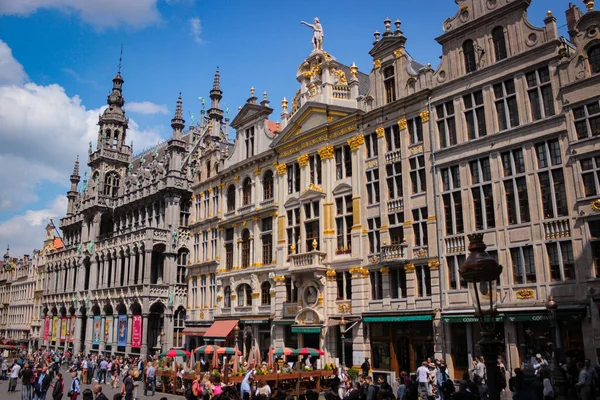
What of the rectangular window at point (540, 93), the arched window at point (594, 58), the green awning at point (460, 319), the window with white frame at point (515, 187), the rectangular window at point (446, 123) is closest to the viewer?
the arched window at point (594, 58)

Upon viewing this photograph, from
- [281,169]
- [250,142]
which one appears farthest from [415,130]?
[250,142]

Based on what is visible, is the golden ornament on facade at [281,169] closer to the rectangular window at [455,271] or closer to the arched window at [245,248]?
the arched window at [245,248]

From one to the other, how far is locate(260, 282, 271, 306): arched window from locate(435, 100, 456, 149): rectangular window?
17.5m

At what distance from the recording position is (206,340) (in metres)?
43.9

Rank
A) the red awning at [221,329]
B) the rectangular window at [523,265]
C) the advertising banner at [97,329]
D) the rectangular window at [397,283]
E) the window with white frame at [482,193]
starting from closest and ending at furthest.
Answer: the rectangular window at [523,265] → the window with white frame at [482,193] → the rectangular window at [397,283] → the red awning at [221,329] → the advertising banner at [97,329]

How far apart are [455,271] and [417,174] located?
240 inches

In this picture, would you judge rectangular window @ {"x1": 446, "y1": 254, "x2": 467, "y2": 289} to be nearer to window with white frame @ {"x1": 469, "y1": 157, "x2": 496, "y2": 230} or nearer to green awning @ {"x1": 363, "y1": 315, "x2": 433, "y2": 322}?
window with white frame @ {"x1": 469, "y1": 157, "x2": 496, "y2": 230}

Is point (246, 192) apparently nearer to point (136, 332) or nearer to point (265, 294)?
point (265, 294)

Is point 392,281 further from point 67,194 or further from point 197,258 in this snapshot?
point 67,194

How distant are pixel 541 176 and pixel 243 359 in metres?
25.2

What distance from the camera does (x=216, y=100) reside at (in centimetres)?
5747

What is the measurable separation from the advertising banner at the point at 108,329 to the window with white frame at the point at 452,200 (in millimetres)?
40685

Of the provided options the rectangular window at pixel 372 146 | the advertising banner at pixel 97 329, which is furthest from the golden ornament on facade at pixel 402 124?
the advertising banner at pixel 97 329

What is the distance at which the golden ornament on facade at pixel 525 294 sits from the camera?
2448 cm
